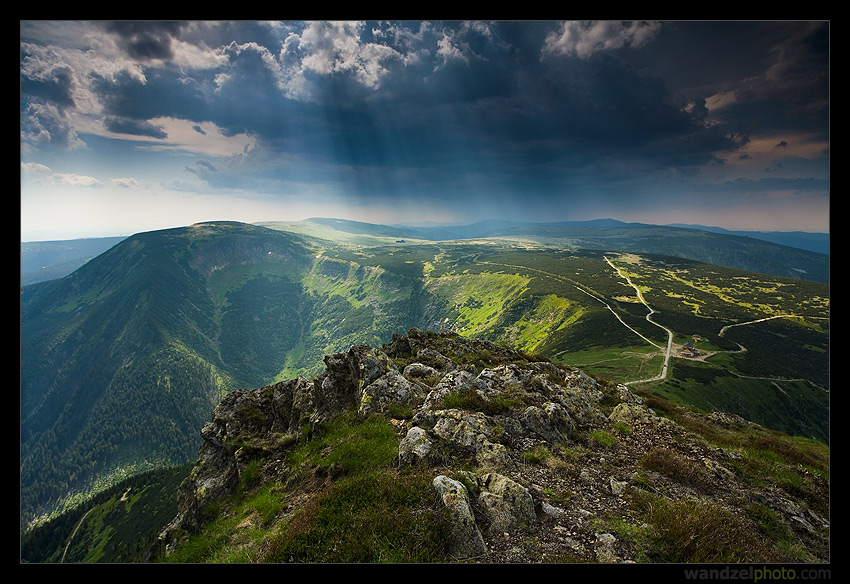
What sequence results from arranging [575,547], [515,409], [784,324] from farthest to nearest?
[784,324], [515,409], [575,547]

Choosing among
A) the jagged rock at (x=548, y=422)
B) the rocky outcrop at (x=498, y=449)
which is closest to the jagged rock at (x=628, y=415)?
the rocky outcrop at (x=498, y=449)

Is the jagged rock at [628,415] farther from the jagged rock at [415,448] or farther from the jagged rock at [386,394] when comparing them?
the jagged rock at [415,448]

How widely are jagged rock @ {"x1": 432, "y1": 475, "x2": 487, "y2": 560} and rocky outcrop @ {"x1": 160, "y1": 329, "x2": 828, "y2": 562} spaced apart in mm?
20

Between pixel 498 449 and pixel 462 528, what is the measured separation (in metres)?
4.07

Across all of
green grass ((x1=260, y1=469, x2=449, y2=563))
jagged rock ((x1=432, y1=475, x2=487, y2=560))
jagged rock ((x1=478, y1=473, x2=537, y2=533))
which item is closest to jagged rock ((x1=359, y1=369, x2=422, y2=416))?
green grass ((x1=260, y1=469, x2=449, y2=563))

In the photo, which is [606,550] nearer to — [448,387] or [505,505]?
[505,505]

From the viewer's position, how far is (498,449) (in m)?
10.1

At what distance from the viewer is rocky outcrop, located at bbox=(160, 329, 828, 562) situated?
6938 millimetres

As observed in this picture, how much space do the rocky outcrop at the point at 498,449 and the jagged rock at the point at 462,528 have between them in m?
0.02

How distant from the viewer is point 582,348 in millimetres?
118250
